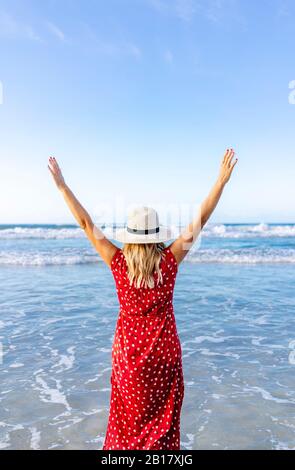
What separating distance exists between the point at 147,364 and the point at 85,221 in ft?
3.28

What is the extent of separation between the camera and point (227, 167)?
111 inches

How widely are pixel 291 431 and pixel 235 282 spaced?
835cm

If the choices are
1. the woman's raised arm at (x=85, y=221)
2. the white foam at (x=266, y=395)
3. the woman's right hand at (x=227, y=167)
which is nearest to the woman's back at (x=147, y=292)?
the woman's raised arm at (x=85, y=221)

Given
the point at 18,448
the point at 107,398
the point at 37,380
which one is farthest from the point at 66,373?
the point at 18,448

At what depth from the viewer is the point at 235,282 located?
12227 millimetres

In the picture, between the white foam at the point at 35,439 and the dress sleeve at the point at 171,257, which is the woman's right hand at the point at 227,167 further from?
the white foam at the point at 35,439

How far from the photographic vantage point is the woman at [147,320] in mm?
2611

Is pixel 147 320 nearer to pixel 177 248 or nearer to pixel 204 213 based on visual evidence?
pixel 177 248

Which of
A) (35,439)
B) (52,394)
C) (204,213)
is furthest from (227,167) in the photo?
(52,394)

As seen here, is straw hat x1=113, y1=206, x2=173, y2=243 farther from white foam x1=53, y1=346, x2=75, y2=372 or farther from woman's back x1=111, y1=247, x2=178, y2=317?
white foam x1=53, y1=346, x2=75, y2=372

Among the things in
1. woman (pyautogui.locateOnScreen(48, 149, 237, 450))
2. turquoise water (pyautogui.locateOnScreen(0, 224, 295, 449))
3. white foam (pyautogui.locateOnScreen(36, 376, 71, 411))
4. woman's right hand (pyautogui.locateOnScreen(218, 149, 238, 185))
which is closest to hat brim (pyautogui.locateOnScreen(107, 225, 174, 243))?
woman (pyautogui.locateOnScreen(48, 149, 237, 450))

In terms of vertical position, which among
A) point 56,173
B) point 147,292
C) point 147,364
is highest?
point 56,173

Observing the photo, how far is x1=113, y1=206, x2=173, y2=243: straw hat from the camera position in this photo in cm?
259

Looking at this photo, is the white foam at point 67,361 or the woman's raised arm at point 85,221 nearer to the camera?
the woman's raised arm at point 85,221
